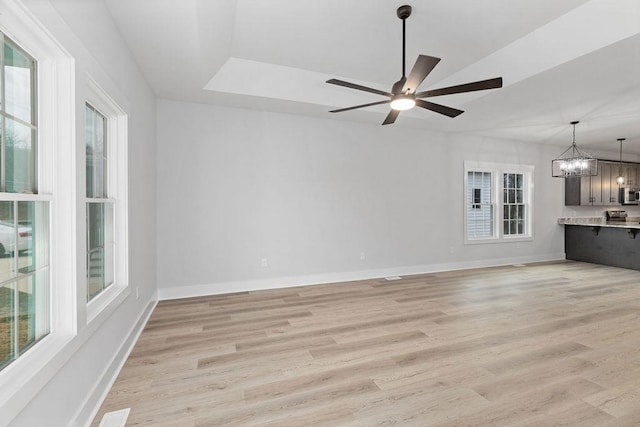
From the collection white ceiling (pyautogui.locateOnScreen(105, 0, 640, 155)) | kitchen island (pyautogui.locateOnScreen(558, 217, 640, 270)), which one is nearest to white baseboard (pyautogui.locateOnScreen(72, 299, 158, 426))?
white ceiling (pyautogui.locateOnScreen(105, 0, 640, 155))

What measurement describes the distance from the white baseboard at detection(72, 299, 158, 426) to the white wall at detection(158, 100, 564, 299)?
1.45 meters

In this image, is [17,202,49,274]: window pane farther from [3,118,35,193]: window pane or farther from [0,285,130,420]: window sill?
[0,285,130,420]: window sill

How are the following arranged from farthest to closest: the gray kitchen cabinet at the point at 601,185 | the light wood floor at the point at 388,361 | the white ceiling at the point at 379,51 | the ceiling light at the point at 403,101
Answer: the gray kitchen cabinet at the point at 601,185, the ceiling light at the point at 403,101, the white ceiling at the point at 379,51, the light wood floor at the point at 388,361

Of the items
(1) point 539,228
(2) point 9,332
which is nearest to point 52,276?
(2) point 9,332

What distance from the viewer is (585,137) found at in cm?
638

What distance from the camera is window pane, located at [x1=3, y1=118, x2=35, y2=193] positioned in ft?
4.37

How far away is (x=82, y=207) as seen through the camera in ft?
5.74

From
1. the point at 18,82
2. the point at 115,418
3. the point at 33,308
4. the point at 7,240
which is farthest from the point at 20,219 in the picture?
the point at 115,418

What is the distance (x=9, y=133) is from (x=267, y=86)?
3.06 m

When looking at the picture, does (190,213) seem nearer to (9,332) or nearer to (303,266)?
(303,266)

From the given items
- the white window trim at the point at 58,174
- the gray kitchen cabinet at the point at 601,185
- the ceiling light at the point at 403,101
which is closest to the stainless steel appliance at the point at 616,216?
the gray kitchen cabinet at the point at 601,185

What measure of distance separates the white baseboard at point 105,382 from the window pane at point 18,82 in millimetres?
1622

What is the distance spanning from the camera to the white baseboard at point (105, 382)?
5.65 ft

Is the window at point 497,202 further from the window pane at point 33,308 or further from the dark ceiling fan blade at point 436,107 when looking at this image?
the window pane at point 33,308
